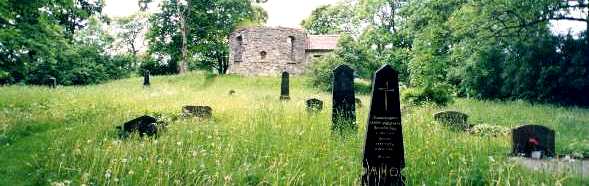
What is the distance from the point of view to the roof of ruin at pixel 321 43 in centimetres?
4922

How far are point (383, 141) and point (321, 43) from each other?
44.0 m

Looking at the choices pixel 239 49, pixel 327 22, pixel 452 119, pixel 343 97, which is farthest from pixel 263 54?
pixel 343 97

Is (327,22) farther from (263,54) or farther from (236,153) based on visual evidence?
(236,153)

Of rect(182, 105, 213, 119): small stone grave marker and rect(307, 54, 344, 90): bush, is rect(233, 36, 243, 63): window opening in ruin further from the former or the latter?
rect(182, 105, 213, 119): small stone grave marker

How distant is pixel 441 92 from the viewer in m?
18.5

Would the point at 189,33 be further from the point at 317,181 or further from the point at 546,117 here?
the point at 317,181

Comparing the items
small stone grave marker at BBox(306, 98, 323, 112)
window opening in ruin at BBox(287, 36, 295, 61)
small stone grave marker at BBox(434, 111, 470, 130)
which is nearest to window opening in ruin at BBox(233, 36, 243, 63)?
window opening in ruin at BBox(287, 36, 295, 61)

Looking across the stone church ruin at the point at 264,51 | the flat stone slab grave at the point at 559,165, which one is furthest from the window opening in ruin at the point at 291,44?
the flat stone slab grave at the point at 559,165

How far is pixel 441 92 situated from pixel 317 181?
42.7 feet

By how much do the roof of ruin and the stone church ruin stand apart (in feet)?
11.2

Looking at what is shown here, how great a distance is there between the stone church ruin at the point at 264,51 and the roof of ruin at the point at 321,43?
11.2 ft

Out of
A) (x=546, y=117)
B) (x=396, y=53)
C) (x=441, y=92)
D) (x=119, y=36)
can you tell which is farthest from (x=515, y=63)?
(x=119, y=36)

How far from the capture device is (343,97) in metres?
11.3

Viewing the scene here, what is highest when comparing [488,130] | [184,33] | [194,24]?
[194,24]
